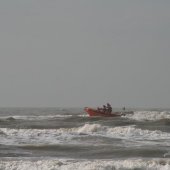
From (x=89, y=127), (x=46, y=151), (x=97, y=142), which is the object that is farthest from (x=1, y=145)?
(x=89, y=127)

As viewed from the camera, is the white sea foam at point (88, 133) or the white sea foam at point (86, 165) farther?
the white sea foam at point (88, 133)

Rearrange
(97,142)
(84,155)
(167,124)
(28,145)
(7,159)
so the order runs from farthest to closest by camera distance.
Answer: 1. (167,124)
2. (97,142)
3. (28,145)
4. (84,155)
5. (7,159)

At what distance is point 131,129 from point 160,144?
948cm

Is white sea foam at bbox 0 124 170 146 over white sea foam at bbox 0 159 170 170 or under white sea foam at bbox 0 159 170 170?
over

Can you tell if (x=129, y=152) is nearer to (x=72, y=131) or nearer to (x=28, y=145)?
(x=28, y=145)

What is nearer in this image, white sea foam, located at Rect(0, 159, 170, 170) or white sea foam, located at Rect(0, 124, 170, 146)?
white sea foam, located at Rect(0, 159, 170, 170)

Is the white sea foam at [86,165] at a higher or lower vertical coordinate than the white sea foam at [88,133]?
lower

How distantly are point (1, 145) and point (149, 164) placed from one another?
30.3 feet

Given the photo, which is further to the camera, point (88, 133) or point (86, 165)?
point (88, 133)

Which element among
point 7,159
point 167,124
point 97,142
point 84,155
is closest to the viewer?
point 7,159

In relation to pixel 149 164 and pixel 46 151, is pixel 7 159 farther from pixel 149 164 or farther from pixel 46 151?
pixel 149 164

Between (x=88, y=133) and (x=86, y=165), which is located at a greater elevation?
(x=88, y=133)

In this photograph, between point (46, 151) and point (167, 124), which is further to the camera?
point (167, 124)

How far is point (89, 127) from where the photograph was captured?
34.3 metres
